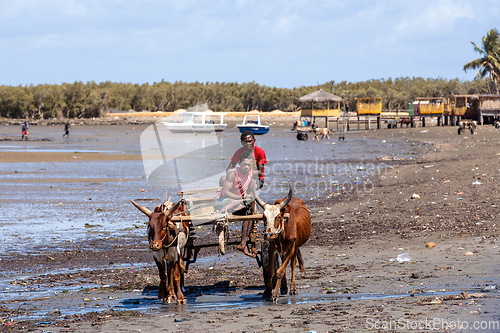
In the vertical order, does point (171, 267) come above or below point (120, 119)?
below

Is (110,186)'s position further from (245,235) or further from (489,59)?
(489,59)

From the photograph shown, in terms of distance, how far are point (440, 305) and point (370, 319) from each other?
876 millimetres

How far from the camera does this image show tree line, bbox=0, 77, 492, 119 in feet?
359

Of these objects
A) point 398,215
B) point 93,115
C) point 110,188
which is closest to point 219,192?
point 398,215

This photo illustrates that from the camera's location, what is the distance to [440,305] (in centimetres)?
629

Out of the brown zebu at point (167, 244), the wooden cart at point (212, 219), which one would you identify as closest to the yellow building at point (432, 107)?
the wooden cart at point (212, 219)

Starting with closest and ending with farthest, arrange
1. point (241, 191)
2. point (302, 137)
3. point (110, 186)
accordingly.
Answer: point (241, 191) → point (110, 186) → point (302, 137)

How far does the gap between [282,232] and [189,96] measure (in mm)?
121844

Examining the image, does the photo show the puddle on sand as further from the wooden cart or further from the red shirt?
the red shirt

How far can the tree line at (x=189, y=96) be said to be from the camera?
109 metres

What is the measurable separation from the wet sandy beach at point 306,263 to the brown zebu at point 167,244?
0.25 meters

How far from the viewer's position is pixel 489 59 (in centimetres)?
6650

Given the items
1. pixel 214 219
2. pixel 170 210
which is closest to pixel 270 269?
pixel 214 219

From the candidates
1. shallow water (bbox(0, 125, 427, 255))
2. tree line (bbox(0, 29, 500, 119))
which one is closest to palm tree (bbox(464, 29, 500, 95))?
tree line (bbox(0, 29, 500, 119))
